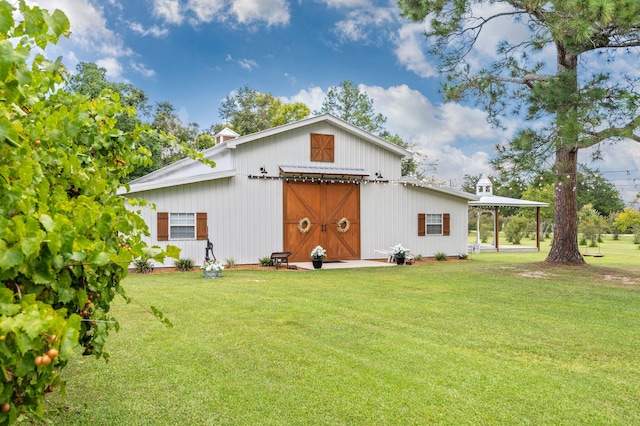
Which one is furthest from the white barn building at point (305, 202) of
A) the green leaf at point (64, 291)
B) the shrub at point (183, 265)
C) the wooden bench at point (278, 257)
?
the green leaf at point (64, 291)

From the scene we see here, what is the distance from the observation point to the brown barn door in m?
14.7

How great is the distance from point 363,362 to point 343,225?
11010 millimetres

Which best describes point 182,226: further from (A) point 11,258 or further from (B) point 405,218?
(A) point 11,258

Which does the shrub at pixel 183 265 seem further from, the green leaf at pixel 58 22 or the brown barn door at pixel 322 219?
the green leaf at pixel 58 22

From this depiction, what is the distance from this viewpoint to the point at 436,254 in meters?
16.6

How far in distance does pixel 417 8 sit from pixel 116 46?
932 inches

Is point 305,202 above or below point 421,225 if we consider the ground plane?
above

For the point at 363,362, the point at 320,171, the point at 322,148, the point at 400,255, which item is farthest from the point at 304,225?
the point at 363,362

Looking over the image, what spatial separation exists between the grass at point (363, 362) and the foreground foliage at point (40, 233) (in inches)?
58.9

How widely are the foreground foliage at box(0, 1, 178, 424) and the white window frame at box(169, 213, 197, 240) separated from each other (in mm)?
11084

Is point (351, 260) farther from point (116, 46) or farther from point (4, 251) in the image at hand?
point (116, 46)

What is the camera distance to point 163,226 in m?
12.9

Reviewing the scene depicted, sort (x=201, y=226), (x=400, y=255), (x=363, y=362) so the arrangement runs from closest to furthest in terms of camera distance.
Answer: (x=363, y=362) → (x=201, y=226) → (x=400, y=255)

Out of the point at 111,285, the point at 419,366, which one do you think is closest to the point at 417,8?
the point at 419,366
